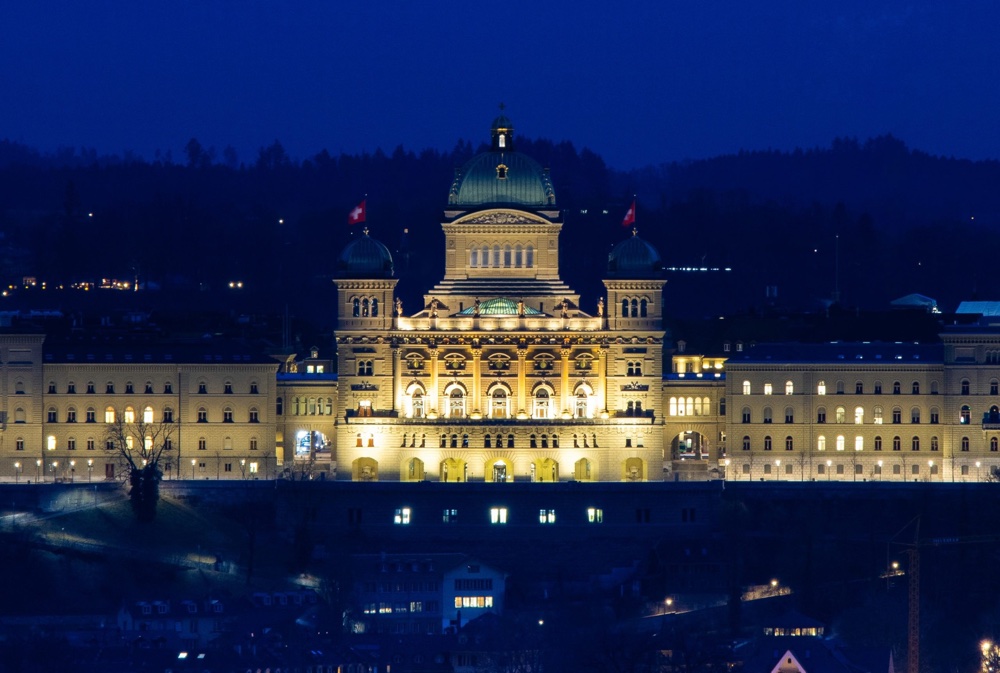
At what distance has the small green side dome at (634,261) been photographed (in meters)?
174

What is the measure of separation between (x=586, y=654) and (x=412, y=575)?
14.5 meters

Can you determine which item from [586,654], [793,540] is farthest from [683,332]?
[586,654]

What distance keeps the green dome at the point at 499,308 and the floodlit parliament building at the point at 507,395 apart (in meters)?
0.09

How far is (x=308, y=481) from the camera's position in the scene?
168500 mm

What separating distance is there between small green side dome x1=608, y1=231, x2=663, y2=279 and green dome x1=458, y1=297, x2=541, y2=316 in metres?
4.02

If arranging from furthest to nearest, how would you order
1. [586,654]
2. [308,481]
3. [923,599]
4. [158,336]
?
1. [158,336]
2. [308,481]
3. [923,599]
4. [586,654]

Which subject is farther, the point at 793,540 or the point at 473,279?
the point at 473,279

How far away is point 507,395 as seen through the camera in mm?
173875

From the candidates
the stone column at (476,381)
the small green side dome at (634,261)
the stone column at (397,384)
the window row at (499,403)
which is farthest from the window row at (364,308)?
the small green side dome at (634,261)

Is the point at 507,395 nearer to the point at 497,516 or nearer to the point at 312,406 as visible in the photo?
the point at 497,516

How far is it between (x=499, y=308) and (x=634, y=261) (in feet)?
20.8

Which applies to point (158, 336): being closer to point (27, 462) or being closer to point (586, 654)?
point (27, 462)

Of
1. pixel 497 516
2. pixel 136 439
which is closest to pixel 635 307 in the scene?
pixel 497 516

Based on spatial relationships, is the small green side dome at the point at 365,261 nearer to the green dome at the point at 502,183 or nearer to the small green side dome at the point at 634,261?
the green dome at the point at 502,183
